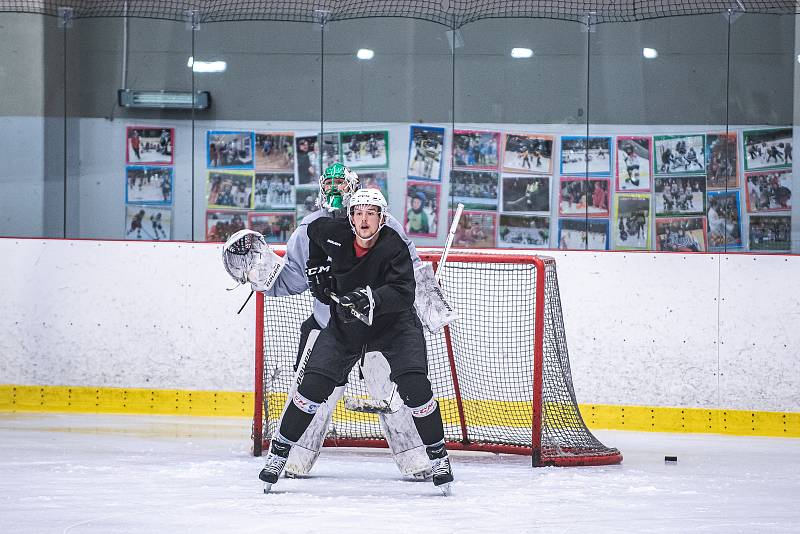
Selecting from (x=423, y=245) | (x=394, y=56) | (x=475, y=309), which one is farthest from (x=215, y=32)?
(x=475, y=309)

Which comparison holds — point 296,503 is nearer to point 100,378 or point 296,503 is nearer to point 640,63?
point 100,378

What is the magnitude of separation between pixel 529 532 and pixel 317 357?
3.19ft

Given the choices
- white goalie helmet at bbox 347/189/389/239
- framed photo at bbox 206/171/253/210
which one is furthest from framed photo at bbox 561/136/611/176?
white goalie helmet at bbox 347/189/389/239

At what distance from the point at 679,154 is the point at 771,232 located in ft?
1.97

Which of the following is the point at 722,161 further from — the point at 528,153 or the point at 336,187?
the point at 336,187

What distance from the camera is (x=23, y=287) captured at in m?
6.30

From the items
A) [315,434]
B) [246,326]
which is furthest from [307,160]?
[315,434]

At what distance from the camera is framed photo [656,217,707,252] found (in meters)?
6.16

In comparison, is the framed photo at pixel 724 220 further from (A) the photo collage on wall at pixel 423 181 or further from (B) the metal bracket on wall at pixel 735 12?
(A) the photo collage on wall at pixel 423 181

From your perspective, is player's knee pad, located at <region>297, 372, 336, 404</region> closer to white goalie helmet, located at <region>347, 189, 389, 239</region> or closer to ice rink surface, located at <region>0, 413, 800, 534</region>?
ice rink surface, located at <region>0, 413, 800, 534</region>

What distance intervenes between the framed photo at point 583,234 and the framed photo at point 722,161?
575 mm

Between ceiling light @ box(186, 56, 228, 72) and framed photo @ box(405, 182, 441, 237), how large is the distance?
122cm

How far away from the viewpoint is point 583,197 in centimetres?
635

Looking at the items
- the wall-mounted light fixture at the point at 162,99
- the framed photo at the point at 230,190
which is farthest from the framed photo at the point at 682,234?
the wall-mounted light fixture at the point at 162,99
